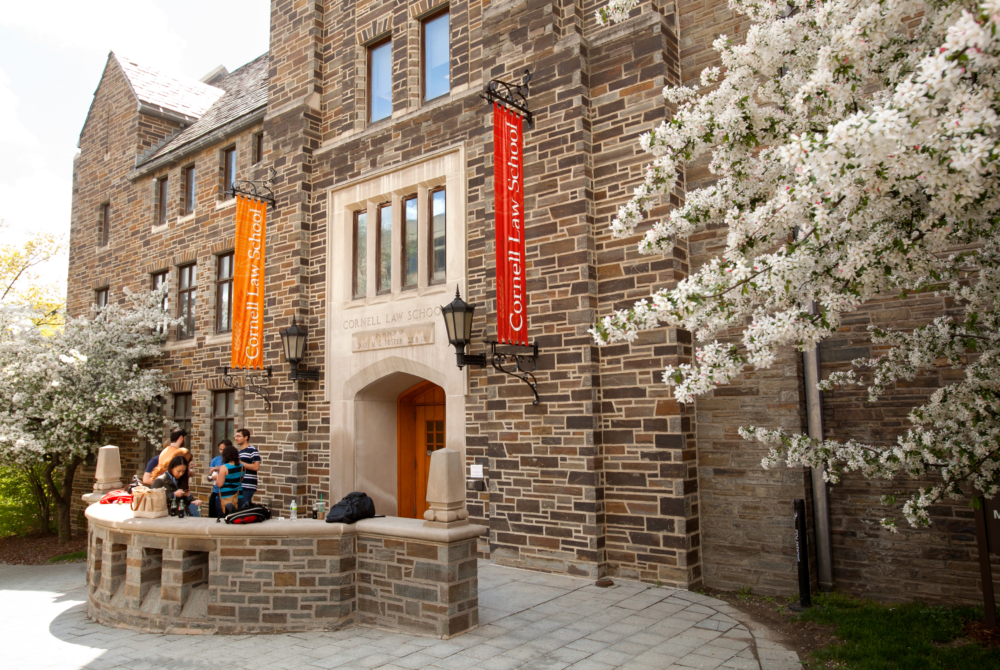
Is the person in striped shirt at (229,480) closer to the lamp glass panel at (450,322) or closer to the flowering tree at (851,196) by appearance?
the lamp glass panel at (450,322)

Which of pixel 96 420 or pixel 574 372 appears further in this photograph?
pixel 96 420

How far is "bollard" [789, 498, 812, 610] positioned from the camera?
6766 mm

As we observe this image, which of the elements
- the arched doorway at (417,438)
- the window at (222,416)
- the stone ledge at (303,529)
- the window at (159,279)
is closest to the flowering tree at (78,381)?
the window at (159,279)

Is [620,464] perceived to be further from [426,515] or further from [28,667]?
[28,667]

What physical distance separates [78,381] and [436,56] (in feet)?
36.1

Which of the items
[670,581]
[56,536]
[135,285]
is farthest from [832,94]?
[56,536]

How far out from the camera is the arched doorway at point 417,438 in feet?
37.0

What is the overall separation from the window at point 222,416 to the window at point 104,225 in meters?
7.42

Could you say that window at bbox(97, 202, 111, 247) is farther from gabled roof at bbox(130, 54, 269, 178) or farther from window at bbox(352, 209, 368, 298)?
window at bbox(352, 209, 368, 298)

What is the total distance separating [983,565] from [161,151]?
18.7 metres

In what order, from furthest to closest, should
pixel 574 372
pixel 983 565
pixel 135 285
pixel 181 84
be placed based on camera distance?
1. pixel 181 84
2. pixel 135 285
3. pixel 574 372
4. pixel 983 565

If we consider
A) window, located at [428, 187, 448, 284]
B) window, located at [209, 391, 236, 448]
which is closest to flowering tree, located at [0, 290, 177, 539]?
window, located at [209, 391, 236, 448]

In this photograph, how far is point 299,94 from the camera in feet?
41.5

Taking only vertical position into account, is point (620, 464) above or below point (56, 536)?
above
